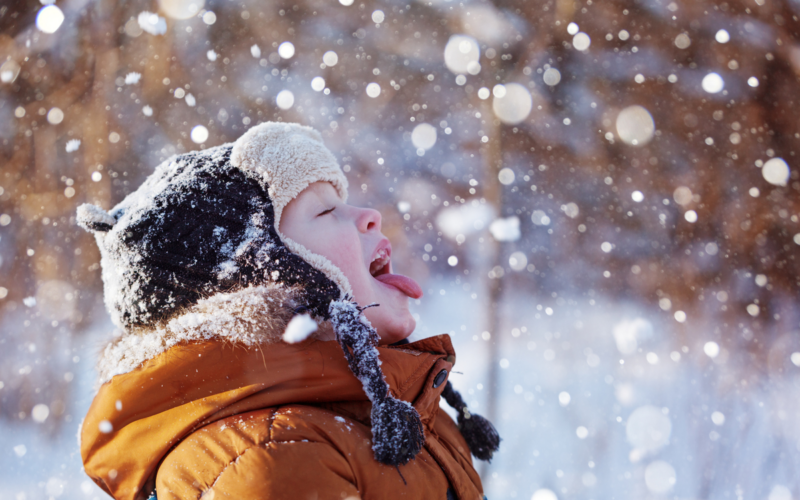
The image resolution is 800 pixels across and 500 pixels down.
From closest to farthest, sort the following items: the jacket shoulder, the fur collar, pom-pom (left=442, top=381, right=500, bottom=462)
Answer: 1. the jacket shoulder
2. the fur collar
3. pom-pom (left=442, top=381, right=500, bottom=462)

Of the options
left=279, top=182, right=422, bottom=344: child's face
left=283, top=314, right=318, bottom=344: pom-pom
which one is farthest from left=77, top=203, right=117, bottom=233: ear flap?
left=283, top=314, right=318, bottom=344: pom-pom

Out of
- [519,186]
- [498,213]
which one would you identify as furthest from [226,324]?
[519,186]

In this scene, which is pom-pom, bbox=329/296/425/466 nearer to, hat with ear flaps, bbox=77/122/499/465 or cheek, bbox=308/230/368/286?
hat with ear flaps, bbox=77/122/499/465

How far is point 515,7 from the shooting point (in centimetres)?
335

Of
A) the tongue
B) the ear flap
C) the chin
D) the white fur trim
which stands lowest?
the chin

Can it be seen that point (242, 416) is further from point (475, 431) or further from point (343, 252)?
point (475, 431)

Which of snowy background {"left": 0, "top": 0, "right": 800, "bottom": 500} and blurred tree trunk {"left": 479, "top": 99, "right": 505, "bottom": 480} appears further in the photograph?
blurred tree trunk {"left": 479, "top": 99, "right": 505, "bottom": 480}

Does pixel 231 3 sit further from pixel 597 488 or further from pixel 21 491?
pixel 597 488

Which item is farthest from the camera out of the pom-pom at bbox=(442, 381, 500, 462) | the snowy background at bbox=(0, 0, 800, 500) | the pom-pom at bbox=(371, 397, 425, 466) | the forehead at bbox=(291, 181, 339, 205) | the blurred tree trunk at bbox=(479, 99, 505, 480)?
the blurred tree trunk at bbox=(479, 99, 505, 480)

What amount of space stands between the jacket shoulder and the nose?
0.53m

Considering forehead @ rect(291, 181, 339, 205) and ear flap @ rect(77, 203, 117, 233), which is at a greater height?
forehead @ rect(291, 181, 339, 205)

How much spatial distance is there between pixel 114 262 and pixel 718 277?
3831 millimetres

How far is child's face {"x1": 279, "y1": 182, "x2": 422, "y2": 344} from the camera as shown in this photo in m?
1.12

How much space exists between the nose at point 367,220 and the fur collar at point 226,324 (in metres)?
0.30
